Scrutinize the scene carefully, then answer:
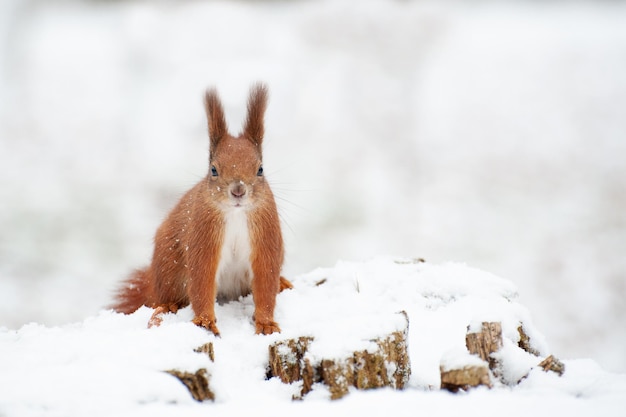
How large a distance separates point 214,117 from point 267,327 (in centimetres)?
100

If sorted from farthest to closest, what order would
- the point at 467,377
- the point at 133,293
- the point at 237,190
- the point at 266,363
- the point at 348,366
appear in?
the point at 133,293 → the point at 237,190 → the point at 266,363 → the point at 348,366 → the point at 467,377

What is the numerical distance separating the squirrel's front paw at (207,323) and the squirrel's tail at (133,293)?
0.81 m

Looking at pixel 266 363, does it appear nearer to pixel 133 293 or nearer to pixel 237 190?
pixel 237 190

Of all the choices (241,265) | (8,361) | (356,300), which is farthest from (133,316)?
(356,300)

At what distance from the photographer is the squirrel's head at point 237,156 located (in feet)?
8.31

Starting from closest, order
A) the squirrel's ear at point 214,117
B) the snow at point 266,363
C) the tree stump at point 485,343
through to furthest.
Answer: the snow at point 266,363 < the tree stump at point 485,343 < the squirrel's ear at point 214,117

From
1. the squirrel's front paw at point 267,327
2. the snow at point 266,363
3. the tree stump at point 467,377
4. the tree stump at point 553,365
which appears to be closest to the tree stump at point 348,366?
the snow at point 266,363

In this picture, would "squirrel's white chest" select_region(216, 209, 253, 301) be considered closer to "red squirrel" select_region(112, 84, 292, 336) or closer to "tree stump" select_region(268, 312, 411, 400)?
"red squirrel" select_region(112, 84, 292, 336)

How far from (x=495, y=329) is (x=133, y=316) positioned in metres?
1.67

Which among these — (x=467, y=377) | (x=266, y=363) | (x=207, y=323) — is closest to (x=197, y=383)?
(x=266, y=363)

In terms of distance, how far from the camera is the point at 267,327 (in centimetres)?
254

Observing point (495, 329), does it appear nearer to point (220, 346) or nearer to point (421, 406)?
point (421, 406)

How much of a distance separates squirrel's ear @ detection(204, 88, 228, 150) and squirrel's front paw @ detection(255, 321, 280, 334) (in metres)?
0.85

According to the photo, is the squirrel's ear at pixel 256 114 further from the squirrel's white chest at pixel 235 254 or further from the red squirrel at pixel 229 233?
the squirrel's white chest at pixel 235 254
